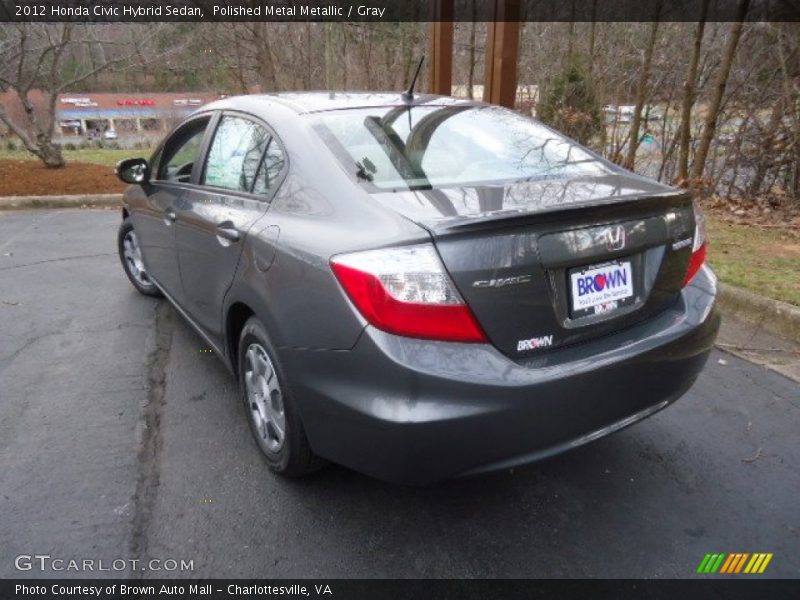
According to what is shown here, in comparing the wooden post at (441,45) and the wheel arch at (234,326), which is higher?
the wooden post at (441,45)

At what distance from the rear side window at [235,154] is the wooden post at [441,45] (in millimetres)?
4951

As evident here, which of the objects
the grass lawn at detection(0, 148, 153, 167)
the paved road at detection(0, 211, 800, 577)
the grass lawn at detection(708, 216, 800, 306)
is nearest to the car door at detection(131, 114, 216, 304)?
the paved road at detection(0, 211, 800, 577)

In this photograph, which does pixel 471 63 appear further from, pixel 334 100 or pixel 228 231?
pixel 228 231

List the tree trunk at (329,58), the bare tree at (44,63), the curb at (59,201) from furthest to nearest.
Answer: the tree trunk at (329,58)
the bare tree at (44,63)
the curb at (59,201)

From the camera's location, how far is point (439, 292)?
5.71 feet

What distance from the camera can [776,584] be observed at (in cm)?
194

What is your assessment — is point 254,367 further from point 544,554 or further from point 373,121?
point 544,554

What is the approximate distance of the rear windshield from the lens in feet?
7.45

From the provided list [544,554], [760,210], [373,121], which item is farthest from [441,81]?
[544,554]

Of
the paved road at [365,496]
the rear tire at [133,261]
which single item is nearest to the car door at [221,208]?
the paved road at [365,496]

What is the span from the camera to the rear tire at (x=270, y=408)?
86.5 inches

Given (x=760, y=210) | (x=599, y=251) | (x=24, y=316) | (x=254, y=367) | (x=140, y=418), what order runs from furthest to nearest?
(x=760, y=210)
(x=24, y=316)
(x=140, y=418)
(x=254, y=367)
(x=599, y=251)

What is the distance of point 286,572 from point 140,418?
137cm

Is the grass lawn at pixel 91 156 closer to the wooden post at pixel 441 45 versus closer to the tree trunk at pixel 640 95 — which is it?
the wooden post at pixel 441 45
